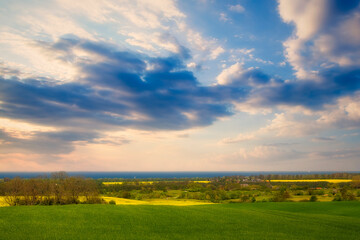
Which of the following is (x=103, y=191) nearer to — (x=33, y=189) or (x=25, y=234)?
(x=33, y=189)

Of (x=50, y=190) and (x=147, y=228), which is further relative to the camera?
(x=50, y=190)

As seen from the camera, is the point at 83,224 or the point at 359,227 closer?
the point at 83,224

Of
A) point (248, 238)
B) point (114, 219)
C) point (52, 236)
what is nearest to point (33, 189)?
point (114, 219)

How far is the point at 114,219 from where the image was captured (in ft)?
63.4

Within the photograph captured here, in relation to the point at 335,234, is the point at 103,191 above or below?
below

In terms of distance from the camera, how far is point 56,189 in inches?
1916

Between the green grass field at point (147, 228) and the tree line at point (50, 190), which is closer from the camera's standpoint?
the green grass field at point (147, 228)

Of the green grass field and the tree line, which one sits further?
the tree line

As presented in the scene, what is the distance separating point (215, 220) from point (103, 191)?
286 feet

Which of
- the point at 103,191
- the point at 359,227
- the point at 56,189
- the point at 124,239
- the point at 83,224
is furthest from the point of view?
the point at 103,191

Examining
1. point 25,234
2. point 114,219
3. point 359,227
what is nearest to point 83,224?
point 114,219

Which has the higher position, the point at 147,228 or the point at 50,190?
the point at 147,228

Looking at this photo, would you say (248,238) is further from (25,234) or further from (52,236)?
(25,234)

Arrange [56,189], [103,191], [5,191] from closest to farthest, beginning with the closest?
1. [5,191]
2. [56,189]
3. [103,191]
